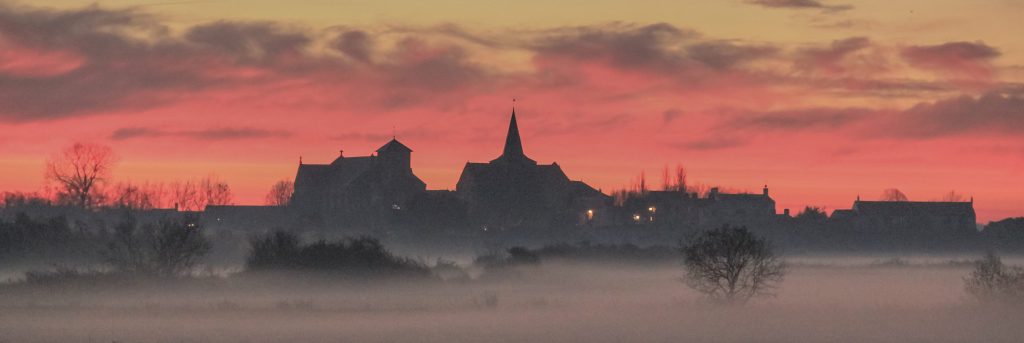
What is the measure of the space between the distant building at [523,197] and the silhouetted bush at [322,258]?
9600cm

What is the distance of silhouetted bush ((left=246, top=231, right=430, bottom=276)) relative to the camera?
6969 cm

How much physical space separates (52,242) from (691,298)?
40.5m

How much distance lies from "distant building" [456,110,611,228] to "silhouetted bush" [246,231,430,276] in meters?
96.0

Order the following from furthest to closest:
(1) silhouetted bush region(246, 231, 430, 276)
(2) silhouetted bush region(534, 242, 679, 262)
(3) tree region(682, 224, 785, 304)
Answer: (2) silhouetted bush region(534, 242, 679, 262), (1) silhouetted bush region(246, 231, 430, 276), (3) tree region(682, 224, 785, 304)

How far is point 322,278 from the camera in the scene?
68375 mm

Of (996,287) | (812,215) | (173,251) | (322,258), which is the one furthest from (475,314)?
(812,215)

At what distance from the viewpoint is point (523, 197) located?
18588 centimetres

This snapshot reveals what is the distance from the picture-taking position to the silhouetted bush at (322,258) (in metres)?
69.7

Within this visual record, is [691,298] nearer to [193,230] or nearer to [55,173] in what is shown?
[193,230]

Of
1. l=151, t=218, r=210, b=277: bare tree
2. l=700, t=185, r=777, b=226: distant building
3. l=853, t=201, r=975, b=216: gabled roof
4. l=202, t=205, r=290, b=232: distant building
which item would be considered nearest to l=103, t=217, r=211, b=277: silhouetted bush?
l=151, t=218, r=210, b=277: bare tree

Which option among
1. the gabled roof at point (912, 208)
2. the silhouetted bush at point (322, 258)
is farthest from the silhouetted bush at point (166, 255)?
the gabled roof at point (912, 208)

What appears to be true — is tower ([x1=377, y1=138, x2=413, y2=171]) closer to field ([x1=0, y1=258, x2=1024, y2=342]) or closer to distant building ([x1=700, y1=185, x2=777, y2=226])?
distant building ([x1=700, y1=185, x2=777, y2=226])

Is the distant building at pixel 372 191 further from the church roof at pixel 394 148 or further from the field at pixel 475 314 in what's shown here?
the field at pixel 475 314

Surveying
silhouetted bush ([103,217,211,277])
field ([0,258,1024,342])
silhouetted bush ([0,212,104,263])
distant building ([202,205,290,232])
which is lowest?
field ([0,258,1024,342])
